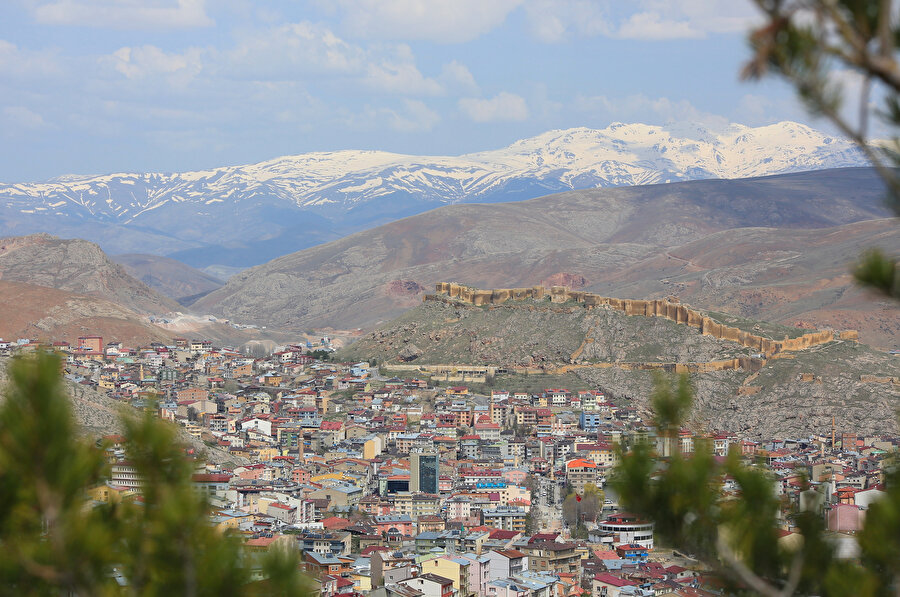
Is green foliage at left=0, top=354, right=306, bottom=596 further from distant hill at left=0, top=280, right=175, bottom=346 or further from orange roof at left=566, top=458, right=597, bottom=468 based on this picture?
→ distant hill at left=0, top=280, right=175, bottom=346

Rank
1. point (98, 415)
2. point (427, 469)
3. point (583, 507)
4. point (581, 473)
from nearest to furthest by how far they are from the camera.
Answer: point (583, 507) < point (427, 469) < point (581, 473) < point (98, 415)

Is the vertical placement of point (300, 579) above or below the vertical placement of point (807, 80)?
below

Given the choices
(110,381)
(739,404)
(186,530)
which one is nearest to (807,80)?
(186,530)

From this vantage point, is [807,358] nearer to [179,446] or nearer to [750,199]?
[179,446]

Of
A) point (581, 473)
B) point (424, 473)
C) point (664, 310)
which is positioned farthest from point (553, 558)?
point (664, 310)

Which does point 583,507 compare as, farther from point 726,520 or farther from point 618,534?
point 726,520

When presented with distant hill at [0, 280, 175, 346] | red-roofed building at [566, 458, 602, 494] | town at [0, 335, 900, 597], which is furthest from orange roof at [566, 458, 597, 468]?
distant hill at [0, 280, 175, 346]
